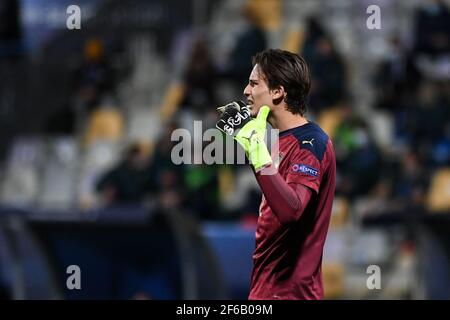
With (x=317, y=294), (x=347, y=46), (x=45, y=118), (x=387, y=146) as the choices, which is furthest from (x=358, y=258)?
(x=317, y=294)

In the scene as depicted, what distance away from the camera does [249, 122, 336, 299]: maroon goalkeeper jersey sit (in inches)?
188

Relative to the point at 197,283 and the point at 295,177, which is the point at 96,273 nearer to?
the point at 197,283

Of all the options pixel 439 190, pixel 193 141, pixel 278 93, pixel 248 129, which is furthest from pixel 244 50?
pixel 248 129

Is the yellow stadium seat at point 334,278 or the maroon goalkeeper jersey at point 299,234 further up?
the maroon goalkeeper jersey at point 299,234

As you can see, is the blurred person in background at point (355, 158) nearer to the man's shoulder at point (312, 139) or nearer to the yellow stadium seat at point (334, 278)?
the yellow stadium seat at point (334, 278)

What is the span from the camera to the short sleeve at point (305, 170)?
15.3 feet

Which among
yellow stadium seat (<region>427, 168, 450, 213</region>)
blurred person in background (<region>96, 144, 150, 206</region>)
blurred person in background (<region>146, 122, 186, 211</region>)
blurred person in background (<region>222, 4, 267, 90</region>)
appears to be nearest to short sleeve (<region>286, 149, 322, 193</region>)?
yellow stadium seat (<region>427, 168, 450, 213</region>)

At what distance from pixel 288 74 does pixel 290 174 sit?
0.38 metres

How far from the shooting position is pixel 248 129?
458 centimetres

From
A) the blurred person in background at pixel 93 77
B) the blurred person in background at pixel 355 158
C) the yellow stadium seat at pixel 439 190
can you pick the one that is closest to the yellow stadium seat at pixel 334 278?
the blurred person in background at pixel 355 158

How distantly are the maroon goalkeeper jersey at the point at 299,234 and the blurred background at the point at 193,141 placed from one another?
4.28 meters

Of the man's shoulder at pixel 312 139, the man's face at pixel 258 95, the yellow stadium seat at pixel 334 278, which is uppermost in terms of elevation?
the man's face at pixel 258 95

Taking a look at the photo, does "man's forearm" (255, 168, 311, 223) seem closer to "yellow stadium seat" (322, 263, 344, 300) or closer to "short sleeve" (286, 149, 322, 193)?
"short sleeve" (286, 149, 322, 193)

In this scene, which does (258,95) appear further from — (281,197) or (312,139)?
(281,197)
